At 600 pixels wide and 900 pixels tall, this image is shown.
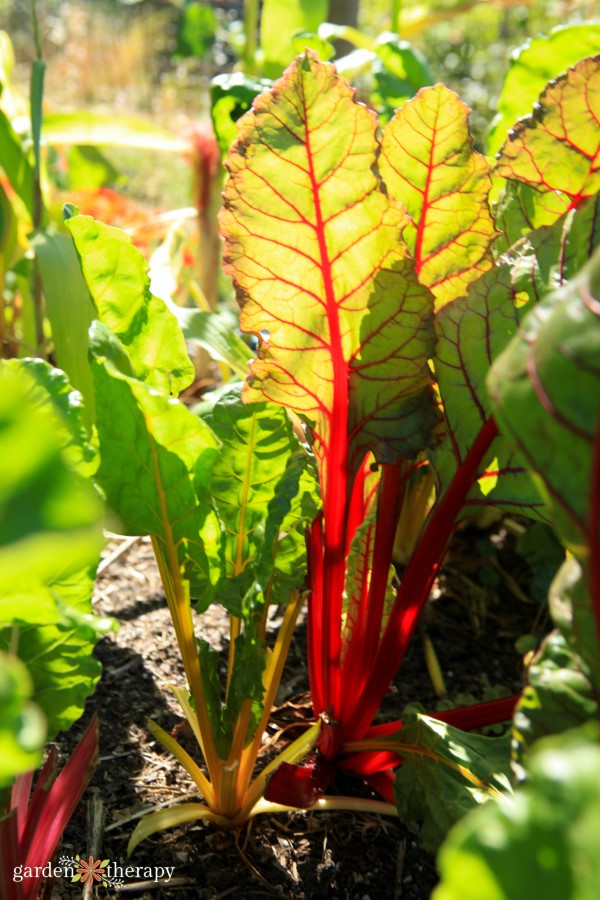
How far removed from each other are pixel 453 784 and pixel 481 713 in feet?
0.44

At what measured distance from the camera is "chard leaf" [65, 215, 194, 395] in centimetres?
80

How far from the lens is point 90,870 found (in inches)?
31.7

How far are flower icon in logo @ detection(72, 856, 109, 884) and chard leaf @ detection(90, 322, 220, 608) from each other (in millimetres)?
271

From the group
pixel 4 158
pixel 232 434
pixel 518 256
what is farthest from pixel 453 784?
pixel 4 158

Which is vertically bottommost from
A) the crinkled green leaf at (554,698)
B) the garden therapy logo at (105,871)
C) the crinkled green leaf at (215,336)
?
the garden therapy logo at (105,871)

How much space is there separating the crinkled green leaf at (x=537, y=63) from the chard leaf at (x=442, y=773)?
98 cm

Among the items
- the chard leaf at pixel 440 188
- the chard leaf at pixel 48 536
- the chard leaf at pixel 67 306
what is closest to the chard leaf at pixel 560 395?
the chard leaf at pixel 48 536

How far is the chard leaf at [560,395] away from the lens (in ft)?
1.52

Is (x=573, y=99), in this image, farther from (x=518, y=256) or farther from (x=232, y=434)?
(x=232, y=434)

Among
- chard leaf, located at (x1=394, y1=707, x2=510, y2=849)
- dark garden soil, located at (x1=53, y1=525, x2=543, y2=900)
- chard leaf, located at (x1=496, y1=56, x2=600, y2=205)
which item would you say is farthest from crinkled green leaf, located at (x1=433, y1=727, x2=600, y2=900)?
chard leaf, located at (x1=496, y1=56, x2=600, y2=205)

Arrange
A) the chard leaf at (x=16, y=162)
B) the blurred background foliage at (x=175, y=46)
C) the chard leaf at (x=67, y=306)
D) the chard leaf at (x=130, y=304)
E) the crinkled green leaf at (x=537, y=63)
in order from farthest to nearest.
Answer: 1. the blurred background foliage at (x=175, y=46)
2. the chard leaf at (x=16, y=162)
3. the crinkled green leaf at (x=537, y=63)
4. the chard leaf at (x=67, y=306)
5. the chard leaf at (x=130, y=304)

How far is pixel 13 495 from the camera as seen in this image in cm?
38

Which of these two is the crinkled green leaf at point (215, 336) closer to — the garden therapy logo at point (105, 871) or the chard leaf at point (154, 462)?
the chard leaf at point (154, 462)

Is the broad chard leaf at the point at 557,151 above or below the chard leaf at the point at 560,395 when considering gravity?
above
